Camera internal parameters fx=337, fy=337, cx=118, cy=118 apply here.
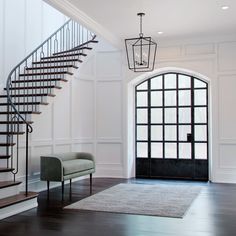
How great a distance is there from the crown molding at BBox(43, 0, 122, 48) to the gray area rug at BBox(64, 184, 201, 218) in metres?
3.16

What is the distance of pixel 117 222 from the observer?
4.32 meters

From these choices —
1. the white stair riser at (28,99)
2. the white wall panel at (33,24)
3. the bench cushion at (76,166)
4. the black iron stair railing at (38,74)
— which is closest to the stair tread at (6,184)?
the black iron stair railing at (38,74)

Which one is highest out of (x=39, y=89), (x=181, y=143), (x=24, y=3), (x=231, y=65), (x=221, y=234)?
(x=24, y=3)

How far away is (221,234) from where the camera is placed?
150 inches

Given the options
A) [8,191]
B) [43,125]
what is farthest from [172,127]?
[8,191]

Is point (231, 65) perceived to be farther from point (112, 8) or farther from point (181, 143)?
point (112, 8)

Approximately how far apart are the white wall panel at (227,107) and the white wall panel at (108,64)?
8.28 feet

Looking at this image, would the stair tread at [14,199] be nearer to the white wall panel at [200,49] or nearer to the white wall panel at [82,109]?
the white wall panel at [82,109]

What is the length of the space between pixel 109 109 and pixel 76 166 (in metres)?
2.49

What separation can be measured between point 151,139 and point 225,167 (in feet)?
6.12

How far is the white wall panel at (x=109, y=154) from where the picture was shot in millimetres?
8281

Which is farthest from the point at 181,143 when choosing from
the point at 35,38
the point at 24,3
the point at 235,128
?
the point at 24,3

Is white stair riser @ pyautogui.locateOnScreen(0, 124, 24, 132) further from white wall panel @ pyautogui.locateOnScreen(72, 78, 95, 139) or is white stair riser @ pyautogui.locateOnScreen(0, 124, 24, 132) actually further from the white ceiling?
the white ceiling

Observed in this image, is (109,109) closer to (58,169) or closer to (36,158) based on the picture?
(36,158)
